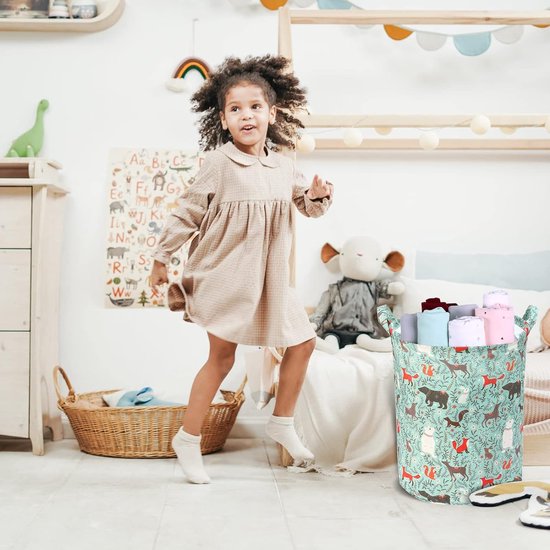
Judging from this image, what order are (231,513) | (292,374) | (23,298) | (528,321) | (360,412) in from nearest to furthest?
(231,513) → (528,321) → (292,374) → (360,412) → (23,298)

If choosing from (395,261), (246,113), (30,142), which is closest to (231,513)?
(246,113)

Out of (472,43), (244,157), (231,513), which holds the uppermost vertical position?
(472,43)

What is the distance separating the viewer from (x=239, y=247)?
2025 millimetres

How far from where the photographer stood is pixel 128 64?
9.37 ft

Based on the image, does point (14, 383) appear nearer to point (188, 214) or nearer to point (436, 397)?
point (188, 214)

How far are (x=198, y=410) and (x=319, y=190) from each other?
68cm

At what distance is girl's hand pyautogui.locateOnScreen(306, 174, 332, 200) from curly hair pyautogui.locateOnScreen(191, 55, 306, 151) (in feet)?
0.86

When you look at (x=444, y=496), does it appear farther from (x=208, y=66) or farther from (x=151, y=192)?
(x=208, y=66)

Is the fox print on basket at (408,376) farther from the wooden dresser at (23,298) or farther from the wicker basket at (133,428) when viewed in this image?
the wooden dresser at (23,298)

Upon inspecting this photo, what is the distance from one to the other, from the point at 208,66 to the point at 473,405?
165 centimetres

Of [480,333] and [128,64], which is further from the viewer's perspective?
[128,64]

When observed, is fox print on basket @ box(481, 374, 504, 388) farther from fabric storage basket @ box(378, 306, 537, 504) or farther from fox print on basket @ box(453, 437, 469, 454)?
fox print on basket @ box(453, 437, 469, 454)

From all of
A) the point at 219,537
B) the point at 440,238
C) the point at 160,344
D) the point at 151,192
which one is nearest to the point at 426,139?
the point at 440,238

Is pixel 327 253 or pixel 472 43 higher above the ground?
pixel 472 43
